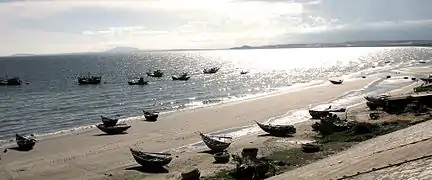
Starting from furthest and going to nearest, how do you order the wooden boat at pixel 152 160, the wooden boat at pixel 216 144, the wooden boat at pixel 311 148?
the wooden boat at pixel 216 144, the wooden boat at pixel 311 148, the wooden boat at pixel 152 160

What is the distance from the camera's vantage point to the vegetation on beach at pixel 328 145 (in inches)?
910

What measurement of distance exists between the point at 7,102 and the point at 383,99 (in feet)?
180

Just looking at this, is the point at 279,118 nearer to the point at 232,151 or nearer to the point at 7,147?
the point at 232,151

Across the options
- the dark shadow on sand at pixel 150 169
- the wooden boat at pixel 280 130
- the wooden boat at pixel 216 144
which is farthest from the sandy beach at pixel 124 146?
the wooden boat at pixel 280 130

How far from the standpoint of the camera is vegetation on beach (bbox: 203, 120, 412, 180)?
23116 mm

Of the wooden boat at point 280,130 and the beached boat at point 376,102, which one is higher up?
the beached boat at point 376,102

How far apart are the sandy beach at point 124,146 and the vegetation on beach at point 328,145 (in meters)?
3.72

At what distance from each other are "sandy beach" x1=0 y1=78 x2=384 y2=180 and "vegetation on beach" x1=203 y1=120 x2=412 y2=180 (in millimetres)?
3724

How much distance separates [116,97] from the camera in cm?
7025

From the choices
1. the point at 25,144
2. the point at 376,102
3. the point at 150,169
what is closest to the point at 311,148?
the point at 150,169

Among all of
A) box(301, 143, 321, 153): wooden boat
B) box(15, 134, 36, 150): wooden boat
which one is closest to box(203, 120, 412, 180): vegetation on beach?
box(301, 143, 321, 153): wooden boat

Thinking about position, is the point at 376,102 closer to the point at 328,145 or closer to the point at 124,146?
the point at 328,145

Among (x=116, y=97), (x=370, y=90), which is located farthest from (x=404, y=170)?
(x=116, y=97)

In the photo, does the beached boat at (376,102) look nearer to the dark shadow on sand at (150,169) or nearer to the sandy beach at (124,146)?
the sandy beach at (124,146)
